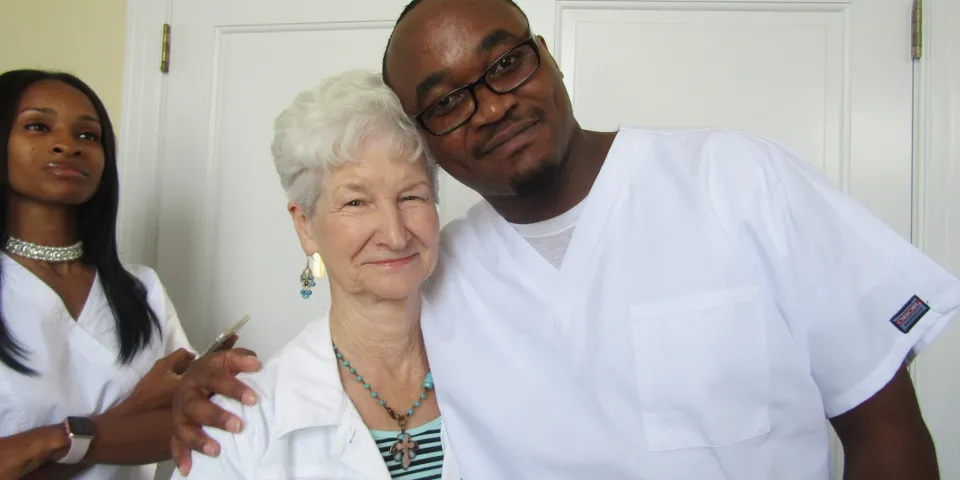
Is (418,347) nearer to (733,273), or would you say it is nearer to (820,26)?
(733,273)

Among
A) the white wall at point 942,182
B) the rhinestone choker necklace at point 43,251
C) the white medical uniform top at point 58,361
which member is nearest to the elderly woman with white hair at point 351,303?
the white medical uniform top at point 58,361

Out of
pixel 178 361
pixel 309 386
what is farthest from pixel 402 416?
pixel 178 361

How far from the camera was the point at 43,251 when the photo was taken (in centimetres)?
134

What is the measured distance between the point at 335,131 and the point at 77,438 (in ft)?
2.53

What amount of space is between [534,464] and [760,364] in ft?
1.19

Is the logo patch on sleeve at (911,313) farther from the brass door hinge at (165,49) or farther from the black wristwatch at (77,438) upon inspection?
the brass door hinge at (165,49)

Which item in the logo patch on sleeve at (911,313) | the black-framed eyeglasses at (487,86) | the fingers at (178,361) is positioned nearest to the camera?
the logo patch on sleeve at (911,313)

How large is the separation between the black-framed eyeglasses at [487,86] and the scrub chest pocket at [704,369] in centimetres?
40

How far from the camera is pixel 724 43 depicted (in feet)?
5.38

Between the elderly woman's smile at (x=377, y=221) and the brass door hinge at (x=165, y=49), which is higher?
the brass door hinge at (x=165, y=49)

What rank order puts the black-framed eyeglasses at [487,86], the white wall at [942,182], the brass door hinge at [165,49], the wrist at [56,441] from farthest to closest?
the brass door hinge at [165,49] < the white wall at [942,182] < the wrist at [56,441] < the black-framed eyeglasses at [487,86]

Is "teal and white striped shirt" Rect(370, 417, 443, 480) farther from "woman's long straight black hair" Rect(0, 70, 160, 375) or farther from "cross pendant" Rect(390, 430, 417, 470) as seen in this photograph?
"woman's long straight black hair" Rect(0, 70, 160, 375)

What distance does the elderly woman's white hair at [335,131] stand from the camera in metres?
0.98

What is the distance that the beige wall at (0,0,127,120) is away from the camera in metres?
1.88
